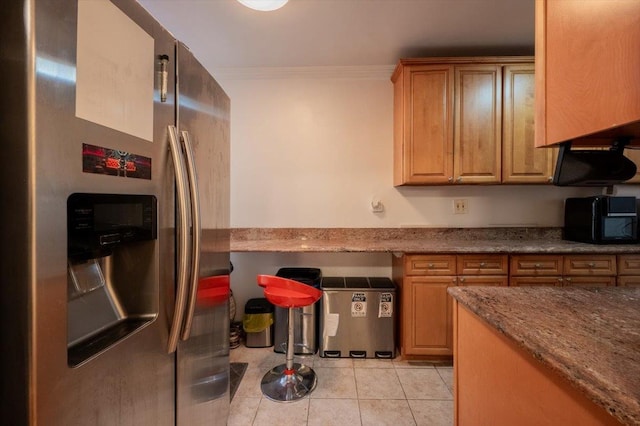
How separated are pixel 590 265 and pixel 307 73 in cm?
289

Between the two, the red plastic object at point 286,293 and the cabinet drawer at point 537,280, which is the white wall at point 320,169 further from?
the red plastic object at point 286,293

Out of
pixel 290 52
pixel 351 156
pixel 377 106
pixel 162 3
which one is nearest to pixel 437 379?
pixel 351 156

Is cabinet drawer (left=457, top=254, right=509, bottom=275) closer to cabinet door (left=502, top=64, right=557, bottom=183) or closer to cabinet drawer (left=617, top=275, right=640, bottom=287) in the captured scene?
cabinet door (left=502, top=64, right=557, bottom=183)

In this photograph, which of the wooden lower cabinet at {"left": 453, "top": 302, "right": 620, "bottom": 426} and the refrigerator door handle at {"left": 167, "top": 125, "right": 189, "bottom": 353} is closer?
the wooden lower cabinet at {"left": 453, "top": 302, "right": 620, "bottom": 426}

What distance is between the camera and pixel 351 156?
9.16ft

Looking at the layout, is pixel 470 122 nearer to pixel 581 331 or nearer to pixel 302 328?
pixel 581 331

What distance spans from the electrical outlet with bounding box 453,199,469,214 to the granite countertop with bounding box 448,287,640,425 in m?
1.71

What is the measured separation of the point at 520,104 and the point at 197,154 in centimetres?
261

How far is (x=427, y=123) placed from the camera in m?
2.40

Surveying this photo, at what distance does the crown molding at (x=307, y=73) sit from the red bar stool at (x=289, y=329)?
200 cm

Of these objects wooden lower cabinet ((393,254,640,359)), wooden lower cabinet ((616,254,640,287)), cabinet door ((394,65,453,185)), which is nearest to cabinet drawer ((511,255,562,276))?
wooden lower cabinet ((393,254,640,359))

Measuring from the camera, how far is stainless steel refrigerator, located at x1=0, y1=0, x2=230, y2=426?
52 cm

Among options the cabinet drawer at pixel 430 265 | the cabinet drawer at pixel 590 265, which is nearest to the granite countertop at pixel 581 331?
the cabinet drawer at pixel 430 265

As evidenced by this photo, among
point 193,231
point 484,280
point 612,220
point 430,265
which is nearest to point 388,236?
point 430,265
